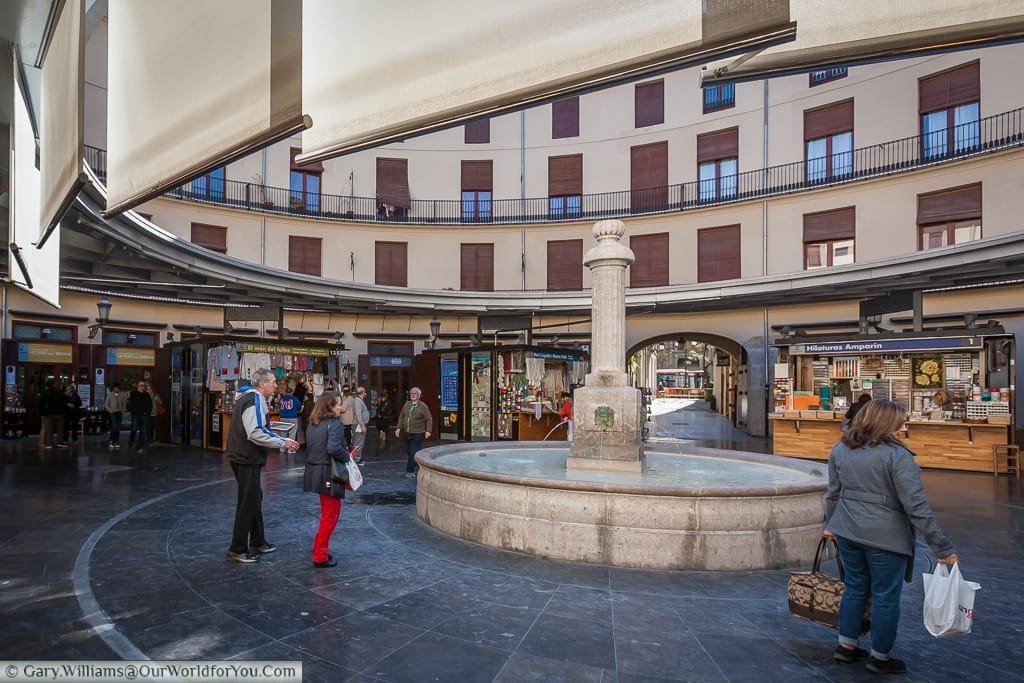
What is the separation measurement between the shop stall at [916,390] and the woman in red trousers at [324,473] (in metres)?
12.2

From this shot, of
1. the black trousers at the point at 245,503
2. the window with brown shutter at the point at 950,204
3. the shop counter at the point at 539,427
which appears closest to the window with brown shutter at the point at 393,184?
the shop counter at the point at 539,427

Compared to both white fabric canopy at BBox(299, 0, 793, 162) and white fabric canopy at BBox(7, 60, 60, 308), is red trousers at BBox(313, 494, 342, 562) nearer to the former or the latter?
white fabric canopy at BBox(7, 60, 60, 308)

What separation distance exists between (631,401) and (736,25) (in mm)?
6781

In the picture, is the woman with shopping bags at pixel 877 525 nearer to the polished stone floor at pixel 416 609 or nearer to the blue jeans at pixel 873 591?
the blue jeans at pixel 873 591

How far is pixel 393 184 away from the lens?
26.3 m

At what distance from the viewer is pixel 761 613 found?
471 centimetres

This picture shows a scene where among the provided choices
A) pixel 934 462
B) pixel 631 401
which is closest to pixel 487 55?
pixel 631 401

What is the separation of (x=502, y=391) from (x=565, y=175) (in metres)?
12.1

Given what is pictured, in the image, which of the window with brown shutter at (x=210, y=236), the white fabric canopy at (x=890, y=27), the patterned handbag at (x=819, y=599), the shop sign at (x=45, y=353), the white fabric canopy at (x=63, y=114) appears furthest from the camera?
the window with brown shutter at (x=210, y=236)

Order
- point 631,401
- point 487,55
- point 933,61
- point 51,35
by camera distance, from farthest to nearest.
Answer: point 933,61 → point 631,401 → point 51,35 → point 487,55

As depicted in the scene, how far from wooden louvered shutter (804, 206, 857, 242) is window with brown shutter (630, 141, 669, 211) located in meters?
5.28

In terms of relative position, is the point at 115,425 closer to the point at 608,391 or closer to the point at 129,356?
the point at 129,356

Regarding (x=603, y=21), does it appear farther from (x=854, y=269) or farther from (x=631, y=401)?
(x=854, y=269)

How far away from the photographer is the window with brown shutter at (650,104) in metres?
24.5
